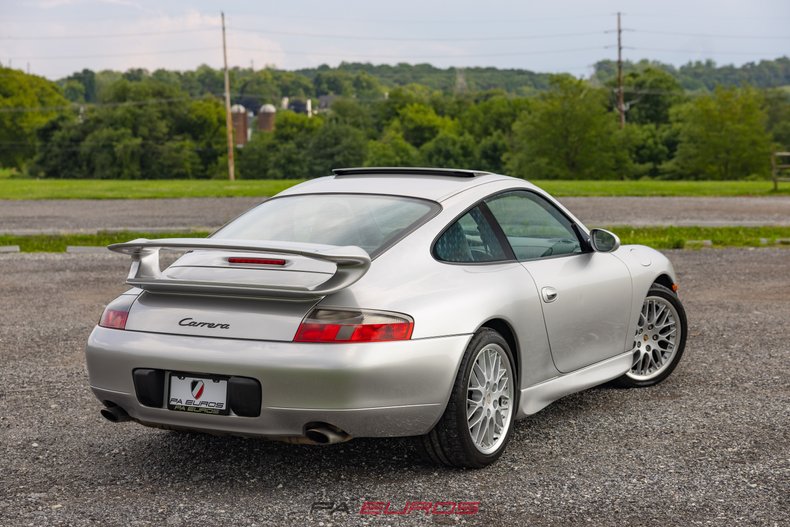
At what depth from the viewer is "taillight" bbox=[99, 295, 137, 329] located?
462 cm

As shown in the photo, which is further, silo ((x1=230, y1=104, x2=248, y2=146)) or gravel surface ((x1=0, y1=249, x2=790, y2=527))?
silo ((x1=230, y1=104, x2=248, y2=146))

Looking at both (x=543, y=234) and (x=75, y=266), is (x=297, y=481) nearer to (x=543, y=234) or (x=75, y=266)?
(x=543, y=234)

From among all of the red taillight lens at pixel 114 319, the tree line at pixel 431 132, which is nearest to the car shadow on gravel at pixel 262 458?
the red taillight lens at pixel 114 319

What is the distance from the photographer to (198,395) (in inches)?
171

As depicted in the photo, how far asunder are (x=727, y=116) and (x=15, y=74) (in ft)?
299

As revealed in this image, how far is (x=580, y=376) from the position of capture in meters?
5.61

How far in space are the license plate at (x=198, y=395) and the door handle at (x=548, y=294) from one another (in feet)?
5.96

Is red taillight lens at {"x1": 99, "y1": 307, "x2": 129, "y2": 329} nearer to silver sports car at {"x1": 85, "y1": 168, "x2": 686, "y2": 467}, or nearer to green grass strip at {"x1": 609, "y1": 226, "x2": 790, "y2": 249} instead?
silver sports car at {"x1": 85, "y1": 168, "x2": 686, "y2": 467}

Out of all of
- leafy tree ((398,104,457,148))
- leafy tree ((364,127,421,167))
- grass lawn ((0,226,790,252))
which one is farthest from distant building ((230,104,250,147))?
grass lawn ((0,226,790,252))

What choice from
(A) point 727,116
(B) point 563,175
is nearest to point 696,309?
(B) point 563,175

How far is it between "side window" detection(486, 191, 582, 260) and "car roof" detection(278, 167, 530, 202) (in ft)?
0.44

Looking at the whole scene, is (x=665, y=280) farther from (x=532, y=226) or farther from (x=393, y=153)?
(x=393, y=153)

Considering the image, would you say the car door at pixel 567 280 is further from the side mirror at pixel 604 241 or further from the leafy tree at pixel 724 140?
the leafy tree at pixel 724 140

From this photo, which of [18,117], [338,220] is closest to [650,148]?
[18,117]
